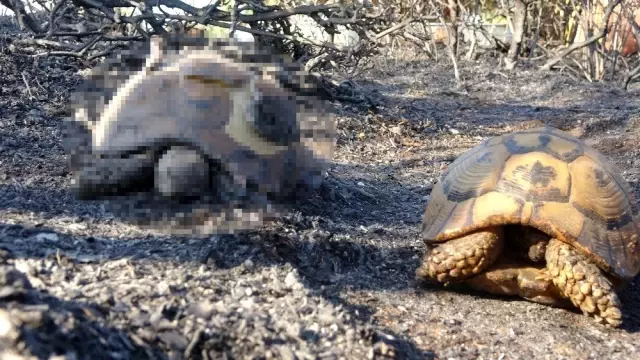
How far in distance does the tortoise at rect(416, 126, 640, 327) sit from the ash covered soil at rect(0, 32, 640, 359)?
5.3 inches

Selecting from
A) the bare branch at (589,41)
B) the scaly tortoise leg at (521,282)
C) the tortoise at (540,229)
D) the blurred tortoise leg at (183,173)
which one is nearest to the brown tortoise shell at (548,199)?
the tortoise at (540,229)

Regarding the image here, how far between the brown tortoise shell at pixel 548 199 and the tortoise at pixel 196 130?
2.51 ft

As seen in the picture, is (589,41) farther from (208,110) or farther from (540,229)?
(208,110)

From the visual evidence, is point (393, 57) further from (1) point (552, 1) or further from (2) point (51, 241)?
(2) point (51, 241)

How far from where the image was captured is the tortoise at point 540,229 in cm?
301

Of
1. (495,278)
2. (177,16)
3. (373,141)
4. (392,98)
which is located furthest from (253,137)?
(392,98)

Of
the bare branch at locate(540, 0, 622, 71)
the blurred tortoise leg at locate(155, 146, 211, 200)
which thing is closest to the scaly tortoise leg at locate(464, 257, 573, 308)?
the blurred tortoise leg at locate(155, 146, 211, 200)

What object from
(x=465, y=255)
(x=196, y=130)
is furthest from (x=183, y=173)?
(x=465, y=255)

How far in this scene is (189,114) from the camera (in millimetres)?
2742

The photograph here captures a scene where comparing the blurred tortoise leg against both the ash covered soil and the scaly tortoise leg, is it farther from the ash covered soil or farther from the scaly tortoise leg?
the scaly tortoise leg

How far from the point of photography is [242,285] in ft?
8.64

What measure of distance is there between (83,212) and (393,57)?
892cm

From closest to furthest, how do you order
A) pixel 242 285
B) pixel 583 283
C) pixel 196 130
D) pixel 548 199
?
1. pixel 242 285
2. pixel 196 130
3. pixel 583 283
4. pixel 548 199

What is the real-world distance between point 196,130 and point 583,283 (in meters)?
1.73
